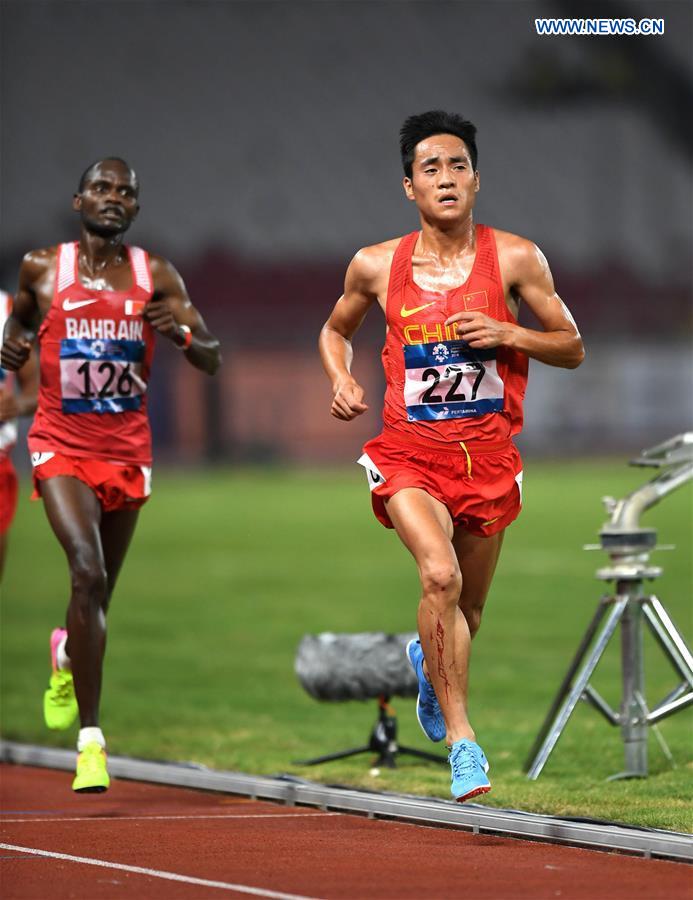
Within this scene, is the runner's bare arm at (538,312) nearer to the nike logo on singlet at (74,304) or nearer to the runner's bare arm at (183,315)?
the runner's bare arm at (183,315)

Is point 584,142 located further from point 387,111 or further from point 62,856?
point 62,856

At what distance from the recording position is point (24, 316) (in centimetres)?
806

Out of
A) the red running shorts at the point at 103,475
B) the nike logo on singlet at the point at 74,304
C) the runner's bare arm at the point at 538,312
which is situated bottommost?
the red running shorts at the point at 103,475

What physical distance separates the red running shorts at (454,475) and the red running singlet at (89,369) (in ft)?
5.10

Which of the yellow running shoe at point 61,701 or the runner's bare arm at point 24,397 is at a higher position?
the runner's bare arm at point 24,397

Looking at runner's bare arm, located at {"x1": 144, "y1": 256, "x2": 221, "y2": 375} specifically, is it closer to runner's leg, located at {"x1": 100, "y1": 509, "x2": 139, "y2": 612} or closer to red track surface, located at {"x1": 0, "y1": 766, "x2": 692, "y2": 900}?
runner's leg, located at {"x1": 100, "y1": 509, "x2": 139, "y2": 612}

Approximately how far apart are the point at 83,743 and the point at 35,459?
1.38m

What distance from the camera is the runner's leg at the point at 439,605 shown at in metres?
6.34

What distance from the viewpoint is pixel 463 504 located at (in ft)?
22.1

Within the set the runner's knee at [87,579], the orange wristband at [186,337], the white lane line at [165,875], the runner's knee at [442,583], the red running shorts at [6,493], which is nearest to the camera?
the white lane line at [165,875]

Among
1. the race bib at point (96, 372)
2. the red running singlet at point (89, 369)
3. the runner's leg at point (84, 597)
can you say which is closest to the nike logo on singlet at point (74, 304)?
the red running singlet at point (89, 369)

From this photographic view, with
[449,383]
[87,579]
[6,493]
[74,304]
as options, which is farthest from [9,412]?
[449,383]

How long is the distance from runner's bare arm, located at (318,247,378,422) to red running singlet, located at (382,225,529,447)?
17cm

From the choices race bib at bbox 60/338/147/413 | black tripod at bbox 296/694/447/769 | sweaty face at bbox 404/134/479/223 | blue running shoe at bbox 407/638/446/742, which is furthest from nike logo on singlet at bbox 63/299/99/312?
black tripod at bbox 296/694/447/769
